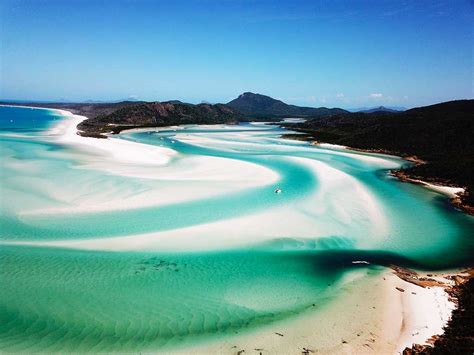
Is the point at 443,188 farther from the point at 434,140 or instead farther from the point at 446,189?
the point at 434,140

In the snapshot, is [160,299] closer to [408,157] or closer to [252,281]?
[252,281]

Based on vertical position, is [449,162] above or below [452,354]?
above

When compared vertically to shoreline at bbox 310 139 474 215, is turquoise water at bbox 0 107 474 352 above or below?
below

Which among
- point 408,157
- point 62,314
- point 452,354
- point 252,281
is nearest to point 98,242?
point 62,314

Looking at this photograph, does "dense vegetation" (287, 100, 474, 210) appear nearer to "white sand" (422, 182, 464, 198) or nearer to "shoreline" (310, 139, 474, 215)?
"shoreline" (310, 139, 474, 215)

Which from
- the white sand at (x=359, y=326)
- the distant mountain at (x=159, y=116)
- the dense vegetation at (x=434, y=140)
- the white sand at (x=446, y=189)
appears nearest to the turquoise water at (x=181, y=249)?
the white sand at (x=359, y=326)

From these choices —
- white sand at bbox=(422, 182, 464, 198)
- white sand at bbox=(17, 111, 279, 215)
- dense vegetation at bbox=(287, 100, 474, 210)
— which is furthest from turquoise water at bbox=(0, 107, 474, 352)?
dense vegetation at bbox=(287, 100, 474, 210)

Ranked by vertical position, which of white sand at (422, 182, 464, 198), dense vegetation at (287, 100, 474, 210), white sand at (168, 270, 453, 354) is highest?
dense vegetation at (287, 100, 474, 210)
